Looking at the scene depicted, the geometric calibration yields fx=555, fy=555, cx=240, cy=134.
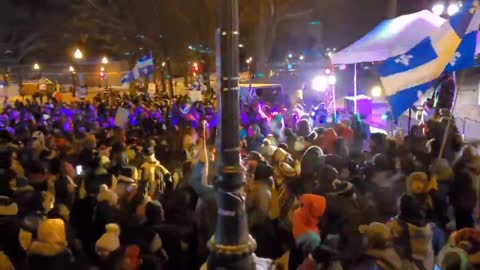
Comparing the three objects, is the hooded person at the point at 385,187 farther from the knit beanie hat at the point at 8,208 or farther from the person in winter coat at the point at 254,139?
the person in winter coat at the point at 254,139

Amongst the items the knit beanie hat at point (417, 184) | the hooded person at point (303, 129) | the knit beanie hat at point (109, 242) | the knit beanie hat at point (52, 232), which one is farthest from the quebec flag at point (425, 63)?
the knit beanie hat at point (52, 232)

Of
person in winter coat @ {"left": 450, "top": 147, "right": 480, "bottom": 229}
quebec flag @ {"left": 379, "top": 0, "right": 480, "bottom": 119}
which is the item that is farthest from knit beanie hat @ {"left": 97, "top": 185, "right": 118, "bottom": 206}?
quebec flag @ {"left": 379, "top": 0, "right": 480, "bottom": 119}

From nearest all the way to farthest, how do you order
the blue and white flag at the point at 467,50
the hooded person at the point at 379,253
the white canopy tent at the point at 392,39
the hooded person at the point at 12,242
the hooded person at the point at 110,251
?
the hooded person at the point at 379,253, the hooded person at the point at 110,251, the hooded person at the point at 12,242, the blue and white flag at the point at 467,50, the white canopy tent at the point at 392,39

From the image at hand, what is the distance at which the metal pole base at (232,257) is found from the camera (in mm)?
4740

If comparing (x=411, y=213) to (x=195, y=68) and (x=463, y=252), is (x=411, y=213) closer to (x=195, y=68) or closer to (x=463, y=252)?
(x=463, y=252)

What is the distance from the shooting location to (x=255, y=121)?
12367mm

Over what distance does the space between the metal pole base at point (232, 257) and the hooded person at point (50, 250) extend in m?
1.27

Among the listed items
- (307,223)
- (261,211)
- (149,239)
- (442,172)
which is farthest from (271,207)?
(442,172)

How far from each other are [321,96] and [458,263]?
1881cm

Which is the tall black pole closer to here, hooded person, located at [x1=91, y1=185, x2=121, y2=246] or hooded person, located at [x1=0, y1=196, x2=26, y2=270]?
hooded person, located at [x1=91, y1=185, x2=121, y2=246]

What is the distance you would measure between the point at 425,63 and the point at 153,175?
506cm

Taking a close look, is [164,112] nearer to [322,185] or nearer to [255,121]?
[255,121]

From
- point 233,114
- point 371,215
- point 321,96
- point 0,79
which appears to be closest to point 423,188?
point 371,215

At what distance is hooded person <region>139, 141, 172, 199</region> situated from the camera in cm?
737
